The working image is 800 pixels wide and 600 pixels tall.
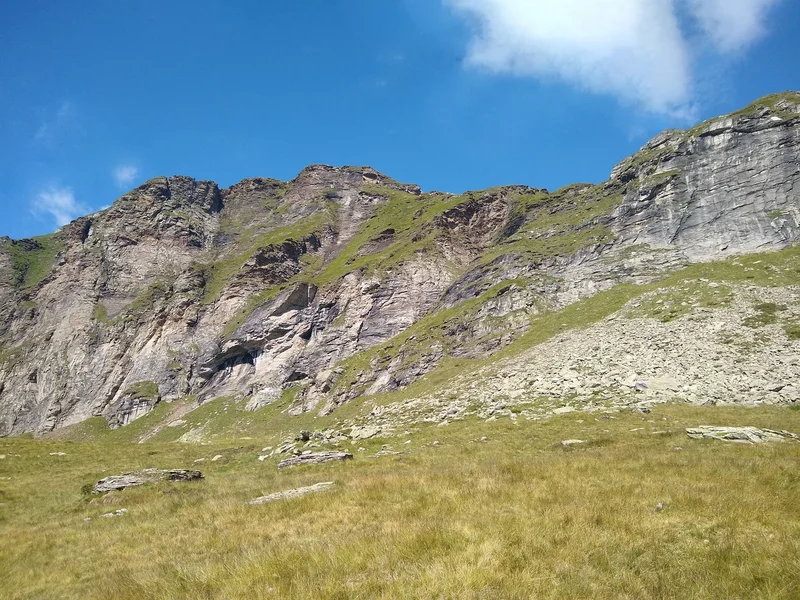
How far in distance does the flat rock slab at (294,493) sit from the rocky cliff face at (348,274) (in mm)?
42871

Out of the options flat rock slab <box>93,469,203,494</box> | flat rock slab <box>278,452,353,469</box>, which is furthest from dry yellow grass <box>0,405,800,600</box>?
flat rock slab <box>278,452,353,469</box>

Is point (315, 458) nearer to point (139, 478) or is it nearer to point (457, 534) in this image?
point (139, 478)

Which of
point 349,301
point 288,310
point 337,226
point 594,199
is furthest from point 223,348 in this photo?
point 594,199

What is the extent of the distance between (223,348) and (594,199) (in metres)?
88.8

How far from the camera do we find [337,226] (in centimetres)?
15862

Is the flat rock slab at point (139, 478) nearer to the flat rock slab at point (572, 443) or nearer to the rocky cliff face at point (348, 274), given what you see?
the flat rock slab at point (572, 443)

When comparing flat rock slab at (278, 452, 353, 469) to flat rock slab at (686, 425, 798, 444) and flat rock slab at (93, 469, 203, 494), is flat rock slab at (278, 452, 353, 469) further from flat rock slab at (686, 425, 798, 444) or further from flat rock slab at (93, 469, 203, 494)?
flat rock slab at (686, 425, 798, 444)

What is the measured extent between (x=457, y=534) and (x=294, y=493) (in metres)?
7.59

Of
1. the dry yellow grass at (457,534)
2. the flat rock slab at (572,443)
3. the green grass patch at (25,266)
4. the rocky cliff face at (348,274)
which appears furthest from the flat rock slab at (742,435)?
the green grass patch at (25,266)

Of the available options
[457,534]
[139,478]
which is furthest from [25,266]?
[457,534]

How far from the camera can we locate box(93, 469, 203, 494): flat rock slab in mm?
18359

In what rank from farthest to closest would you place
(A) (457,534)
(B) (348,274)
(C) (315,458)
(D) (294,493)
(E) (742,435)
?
(B) (348,274) < (C) (315,458) < (E) (742,435) < (D) (294,493) < (A) (457,534)

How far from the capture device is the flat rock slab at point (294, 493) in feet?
41.4

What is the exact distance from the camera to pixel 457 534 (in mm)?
7215
